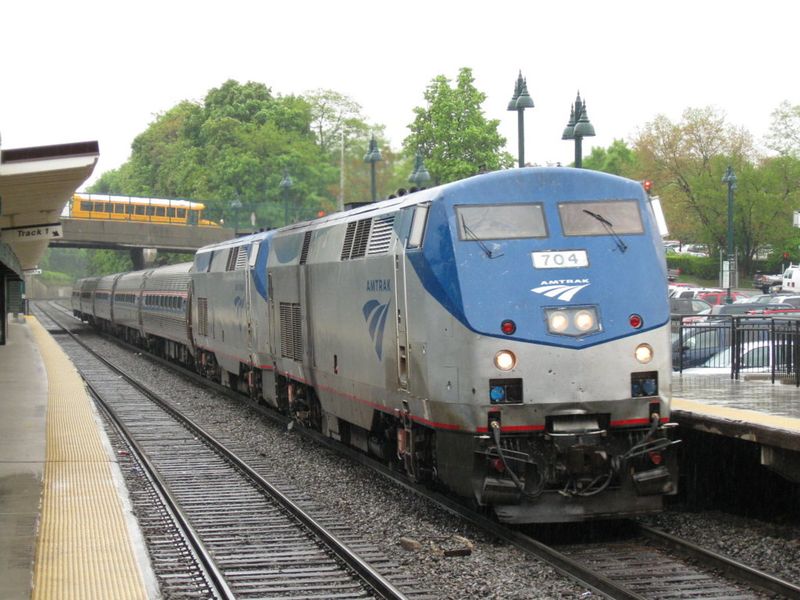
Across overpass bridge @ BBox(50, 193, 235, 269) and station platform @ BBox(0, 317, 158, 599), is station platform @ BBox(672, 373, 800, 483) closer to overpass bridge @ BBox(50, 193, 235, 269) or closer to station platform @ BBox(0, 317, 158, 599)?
station platform @ BBox(0, 317, 158, 599)

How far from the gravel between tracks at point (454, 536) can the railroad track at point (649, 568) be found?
13cm

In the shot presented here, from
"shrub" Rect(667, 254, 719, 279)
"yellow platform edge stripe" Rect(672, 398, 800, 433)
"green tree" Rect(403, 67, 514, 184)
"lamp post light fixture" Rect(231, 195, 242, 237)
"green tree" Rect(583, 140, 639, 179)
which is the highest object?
"green tree" Rect(583, 140, 639, 179)

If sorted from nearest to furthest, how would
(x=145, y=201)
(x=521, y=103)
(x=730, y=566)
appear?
(x=730, y=566)
(x=521, y=103)
(x=145, y=201)

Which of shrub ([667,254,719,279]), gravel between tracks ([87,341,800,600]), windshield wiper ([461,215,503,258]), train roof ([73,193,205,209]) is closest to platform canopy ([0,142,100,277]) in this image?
gravel between tracks ([87,341,800,600])

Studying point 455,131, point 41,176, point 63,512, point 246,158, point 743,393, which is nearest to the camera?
point 63,512

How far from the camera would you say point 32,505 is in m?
11.7

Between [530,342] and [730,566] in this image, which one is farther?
[530,342]

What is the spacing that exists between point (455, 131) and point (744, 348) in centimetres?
4631

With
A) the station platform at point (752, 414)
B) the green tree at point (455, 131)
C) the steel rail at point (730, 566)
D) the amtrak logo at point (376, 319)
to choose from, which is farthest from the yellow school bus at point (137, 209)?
the steel rail at point (730, 566)

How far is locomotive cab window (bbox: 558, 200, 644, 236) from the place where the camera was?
11.3m

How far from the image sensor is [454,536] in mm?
11000

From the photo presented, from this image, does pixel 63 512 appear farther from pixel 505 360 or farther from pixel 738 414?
pixel 738 414

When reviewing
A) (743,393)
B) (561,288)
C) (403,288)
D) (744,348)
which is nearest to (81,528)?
(403,288)

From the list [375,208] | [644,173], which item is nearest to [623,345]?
[375,208]
